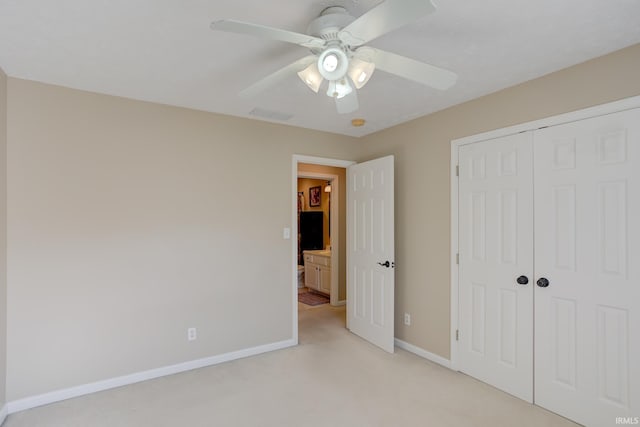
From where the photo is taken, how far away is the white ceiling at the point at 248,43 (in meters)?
1.63

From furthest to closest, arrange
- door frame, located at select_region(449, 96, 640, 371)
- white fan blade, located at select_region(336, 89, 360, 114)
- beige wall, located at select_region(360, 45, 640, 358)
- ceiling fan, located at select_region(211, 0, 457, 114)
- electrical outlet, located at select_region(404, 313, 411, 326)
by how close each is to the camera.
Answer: electrical outlet, located at select_region(404, 313, 411, 326) → door frame, located at select_region(449, 96, 640, 371) → beige wall, located at select_region(360, 45, 640, 358) → white fan blade, located at select_region(336, 89, 360, 114) → ceiling fan, located at select_region(211, 0, 457, 114)

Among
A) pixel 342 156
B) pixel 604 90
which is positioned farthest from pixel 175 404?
pixel 604 90

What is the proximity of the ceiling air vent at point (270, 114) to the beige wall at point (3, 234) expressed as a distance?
1834 millimetres

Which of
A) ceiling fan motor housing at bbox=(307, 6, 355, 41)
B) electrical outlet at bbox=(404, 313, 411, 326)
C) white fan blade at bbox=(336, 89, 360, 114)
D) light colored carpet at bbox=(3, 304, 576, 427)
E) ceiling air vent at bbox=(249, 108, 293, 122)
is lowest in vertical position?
light colored carpet at bbox=(3, 304, 576, 427)

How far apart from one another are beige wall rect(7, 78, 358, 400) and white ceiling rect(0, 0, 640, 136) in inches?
15.0

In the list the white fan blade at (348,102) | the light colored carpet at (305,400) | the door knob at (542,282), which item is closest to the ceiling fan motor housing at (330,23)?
the white fan blade at (348,102)

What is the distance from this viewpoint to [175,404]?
8.16 feet

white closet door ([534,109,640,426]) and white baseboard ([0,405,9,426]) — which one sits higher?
white closet door ([534,109,640,426])

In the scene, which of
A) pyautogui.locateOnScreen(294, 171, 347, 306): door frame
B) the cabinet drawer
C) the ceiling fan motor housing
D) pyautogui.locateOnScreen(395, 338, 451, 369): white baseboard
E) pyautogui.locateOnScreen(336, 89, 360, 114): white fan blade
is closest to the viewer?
the ceiling fan motor housing

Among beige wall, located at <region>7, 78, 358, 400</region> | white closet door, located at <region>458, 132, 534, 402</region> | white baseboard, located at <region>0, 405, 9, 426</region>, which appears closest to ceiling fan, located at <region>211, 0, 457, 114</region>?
white closet door, located at <region>458, 132, 534, 402</region>

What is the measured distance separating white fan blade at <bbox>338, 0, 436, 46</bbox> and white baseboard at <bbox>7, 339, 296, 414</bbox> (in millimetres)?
3032

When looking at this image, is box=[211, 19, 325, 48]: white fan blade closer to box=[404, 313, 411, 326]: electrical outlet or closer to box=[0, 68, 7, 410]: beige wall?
box=[0, 68, 7, 410]: beige wall

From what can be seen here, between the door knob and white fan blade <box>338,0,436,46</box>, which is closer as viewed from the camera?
white fan blade <box>338,0,436,46</box>

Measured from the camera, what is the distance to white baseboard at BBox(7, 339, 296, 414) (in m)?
2.43
